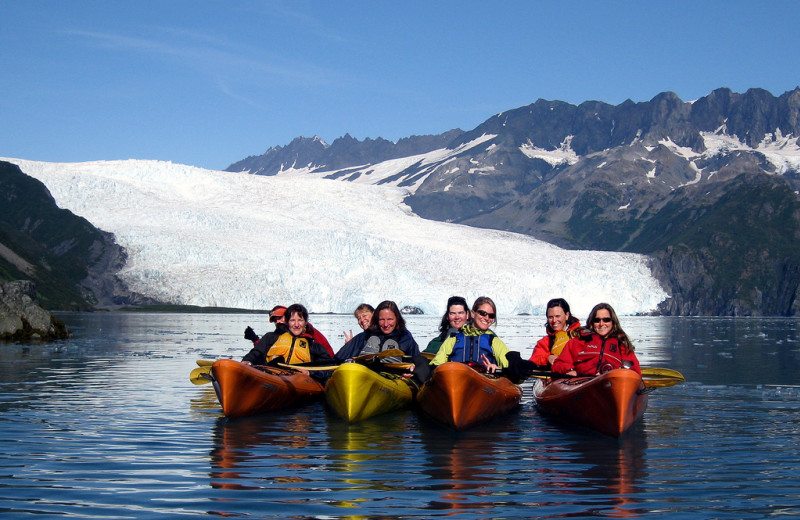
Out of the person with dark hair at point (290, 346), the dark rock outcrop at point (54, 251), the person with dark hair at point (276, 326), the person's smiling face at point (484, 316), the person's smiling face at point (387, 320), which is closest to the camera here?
the person's smiling face at point (484, 316)

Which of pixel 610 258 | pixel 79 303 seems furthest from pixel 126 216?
pixel 610 258

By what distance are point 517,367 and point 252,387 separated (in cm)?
413

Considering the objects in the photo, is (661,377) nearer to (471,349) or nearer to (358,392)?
(471,349)

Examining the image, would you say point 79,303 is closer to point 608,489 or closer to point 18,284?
point 18,284

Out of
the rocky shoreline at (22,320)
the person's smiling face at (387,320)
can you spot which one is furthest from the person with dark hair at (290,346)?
the rocky shoreline at (22,320)

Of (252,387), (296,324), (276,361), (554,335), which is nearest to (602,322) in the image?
(554,335)

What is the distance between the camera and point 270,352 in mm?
15023

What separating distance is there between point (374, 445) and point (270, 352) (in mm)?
4691

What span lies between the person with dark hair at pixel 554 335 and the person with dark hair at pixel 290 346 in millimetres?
3867

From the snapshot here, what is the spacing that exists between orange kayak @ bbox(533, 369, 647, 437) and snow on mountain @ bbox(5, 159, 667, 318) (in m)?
54.4

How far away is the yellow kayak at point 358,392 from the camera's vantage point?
12602mm

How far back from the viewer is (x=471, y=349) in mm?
13125

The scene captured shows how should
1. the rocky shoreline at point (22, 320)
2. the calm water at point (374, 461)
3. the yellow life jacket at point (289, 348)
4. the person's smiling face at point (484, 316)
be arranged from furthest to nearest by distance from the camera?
the rocky shoreline at point (22, 320)
the yellow life jacket at point (289, 348)
the person's smiling face at point (484, 316)
the calm water at point (374, 461)

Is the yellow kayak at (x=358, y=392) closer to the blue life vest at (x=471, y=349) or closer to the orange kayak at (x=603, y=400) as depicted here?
the blue life vest at (x=471, y=349)
